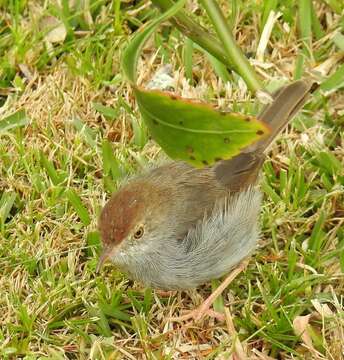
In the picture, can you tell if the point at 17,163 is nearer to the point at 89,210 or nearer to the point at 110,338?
the point at 89,210

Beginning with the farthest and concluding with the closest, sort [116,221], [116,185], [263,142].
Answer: [116,185], [263,142], [116,221]

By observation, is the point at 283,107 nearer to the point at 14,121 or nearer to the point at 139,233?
the point at 139,233

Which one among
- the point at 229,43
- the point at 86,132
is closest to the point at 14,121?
the point at 86,132

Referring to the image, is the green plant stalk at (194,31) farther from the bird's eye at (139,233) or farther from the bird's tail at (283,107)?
the bird's eye at (139,233)

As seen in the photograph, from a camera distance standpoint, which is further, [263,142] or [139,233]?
[263,142]

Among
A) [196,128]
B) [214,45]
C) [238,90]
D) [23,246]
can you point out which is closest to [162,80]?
[238,90]

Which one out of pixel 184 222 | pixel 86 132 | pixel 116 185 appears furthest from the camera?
pixel 86 132

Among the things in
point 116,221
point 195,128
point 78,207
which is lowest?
point 78,207
